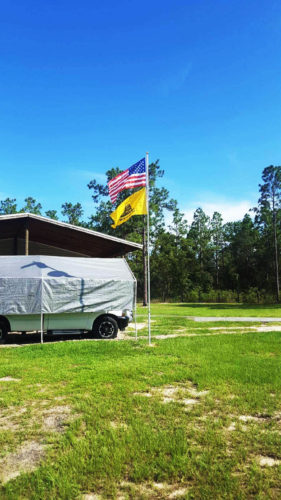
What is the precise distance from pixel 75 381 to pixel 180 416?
217cm

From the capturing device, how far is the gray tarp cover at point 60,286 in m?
9.96

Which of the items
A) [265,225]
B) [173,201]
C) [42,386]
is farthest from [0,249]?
[265,225]

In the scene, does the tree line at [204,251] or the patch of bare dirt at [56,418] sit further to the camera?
the tree line at [204,251]

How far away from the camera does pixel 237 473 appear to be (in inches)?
107

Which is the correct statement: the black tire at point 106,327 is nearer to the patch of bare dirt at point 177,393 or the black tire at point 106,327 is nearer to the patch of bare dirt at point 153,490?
the patch of bare dirt at point 177,393

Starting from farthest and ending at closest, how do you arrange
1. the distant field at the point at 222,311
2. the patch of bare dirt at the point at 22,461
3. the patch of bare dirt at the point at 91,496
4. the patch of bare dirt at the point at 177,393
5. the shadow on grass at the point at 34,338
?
the distant field at the point at 222,311, the shadow on grass at the point at 34,338, the patch of bare dirt at the point at 177,393, the patch of bare dirt at the point at 22,461, the patch of bare dirt at the point at 91,496

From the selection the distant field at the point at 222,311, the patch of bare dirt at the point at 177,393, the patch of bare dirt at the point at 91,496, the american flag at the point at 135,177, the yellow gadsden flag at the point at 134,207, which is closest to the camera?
the patch of bare dirt at the point at 91,496

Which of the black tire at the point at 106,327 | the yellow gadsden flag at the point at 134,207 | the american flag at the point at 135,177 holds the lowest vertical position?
the black tire at the point at 106,327

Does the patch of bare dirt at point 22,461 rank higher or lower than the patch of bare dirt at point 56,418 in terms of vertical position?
higher

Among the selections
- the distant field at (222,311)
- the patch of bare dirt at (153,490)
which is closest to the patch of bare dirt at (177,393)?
the patch of bare dirt at (153,490)

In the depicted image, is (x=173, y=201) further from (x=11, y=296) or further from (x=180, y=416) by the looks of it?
(x=180, y=416)

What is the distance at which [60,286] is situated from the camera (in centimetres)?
1029

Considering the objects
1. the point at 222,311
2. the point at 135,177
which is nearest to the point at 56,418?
the point at 135,177

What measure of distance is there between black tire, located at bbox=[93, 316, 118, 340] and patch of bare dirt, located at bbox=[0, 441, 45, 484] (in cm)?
733
